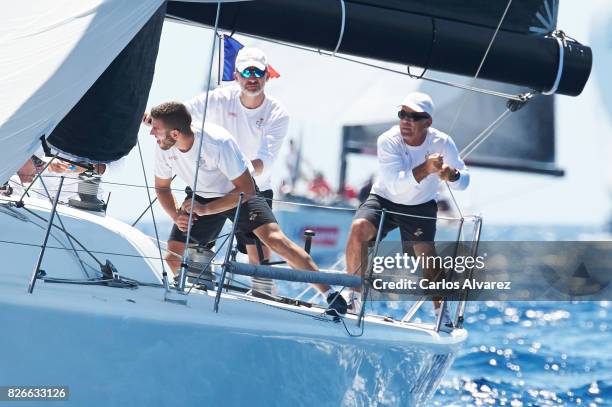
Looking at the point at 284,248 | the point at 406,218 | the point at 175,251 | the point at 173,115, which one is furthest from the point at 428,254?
the point at 173,115

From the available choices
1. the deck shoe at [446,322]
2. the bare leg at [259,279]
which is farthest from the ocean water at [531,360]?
the bare leg at [259,279]

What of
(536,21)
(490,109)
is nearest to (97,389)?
(536,21)

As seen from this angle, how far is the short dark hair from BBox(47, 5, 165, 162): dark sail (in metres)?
0.27

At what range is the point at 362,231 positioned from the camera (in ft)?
18.9

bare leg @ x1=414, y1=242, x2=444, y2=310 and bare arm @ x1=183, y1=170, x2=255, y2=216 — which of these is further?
bare leg @ x1=414, y1=242, x2=444, y2=310

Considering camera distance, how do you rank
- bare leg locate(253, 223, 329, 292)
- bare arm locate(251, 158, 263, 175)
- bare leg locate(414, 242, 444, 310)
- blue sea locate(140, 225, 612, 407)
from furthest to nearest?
blue sea locate(140, 225, 612, 407) < bare arm locate(251, 158, 263, 175) < bare leg locate(414, 242, 444, 310) < bare leg locate(253, 223, 329, 292)

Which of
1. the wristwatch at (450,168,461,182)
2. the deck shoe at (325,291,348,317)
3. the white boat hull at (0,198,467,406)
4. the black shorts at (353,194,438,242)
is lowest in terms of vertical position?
the white boat hull at (0,198,467,406)

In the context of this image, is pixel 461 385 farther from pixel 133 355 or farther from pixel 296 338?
pixel 133 355

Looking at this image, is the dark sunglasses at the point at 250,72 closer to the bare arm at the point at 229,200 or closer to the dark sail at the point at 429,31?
the dark sail at the point at 429,31

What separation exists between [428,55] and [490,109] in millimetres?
10777

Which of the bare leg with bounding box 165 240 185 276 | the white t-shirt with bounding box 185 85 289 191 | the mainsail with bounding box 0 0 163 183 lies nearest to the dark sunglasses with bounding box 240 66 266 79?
the white t-shirt with bounding box 185 85 289 191

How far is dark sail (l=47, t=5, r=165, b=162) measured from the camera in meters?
4.50

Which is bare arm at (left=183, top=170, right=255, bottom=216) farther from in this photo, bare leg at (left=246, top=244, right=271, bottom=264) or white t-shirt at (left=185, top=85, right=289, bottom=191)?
white t-shirt at (left=185, top=85, right=289, bottom=191)

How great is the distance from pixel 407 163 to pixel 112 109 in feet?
6.06
